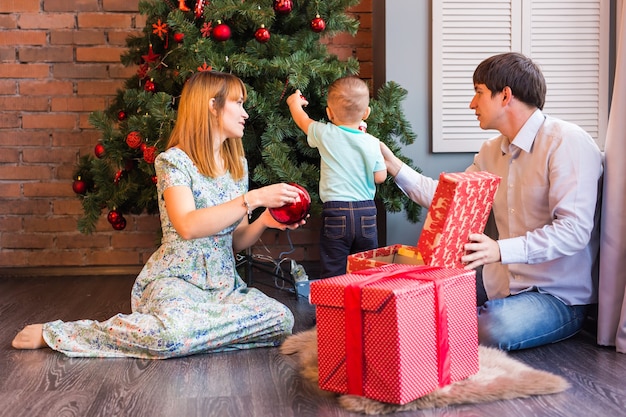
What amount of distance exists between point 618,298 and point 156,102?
190 cm

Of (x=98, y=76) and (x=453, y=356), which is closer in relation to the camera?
(x=453, y=356)

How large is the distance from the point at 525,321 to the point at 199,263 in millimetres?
1072

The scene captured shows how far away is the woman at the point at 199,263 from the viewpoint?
2307mm

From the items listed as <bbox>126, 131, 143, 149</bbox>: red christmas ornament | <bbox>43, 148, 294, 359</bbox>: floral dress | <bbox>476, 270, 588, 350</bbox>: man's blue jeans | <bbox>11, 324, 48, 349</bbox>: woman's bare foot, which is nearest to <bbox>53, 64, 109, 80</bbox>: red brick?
<bbox>126, 131, 143, 149</bbox>: red christmas ornament

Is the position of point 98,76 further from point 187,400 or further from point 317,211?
point 187,400

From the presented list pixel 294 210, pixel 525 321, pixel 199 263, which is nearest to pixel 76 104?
pixel 199 263

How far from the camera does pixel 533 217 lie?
2.40 metres

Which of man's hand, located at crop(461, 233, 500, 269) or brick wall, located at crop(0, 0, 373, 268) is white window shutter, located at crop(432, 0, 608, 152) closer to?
brick wall, located at crop(0, 0, 373, 268)

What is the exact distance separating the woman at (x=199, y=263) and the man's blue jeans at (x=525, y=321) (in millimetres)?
653

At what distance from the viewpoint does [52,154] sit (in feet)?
13.4

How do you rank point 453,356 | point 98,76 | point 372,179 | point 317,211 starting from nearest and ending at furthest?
point 453,356 < point 372,179 < point 317,211 < point 98,76

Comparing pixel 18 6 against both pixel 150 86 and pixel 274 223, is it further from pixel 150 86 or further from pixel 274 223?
pixel 274 223

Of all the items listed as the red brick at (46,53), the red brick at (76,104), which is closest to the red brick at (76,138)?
the red brick at (76,104)

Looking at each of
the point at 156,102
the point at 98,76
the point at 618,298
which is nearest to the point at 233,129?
the point at 156,102
